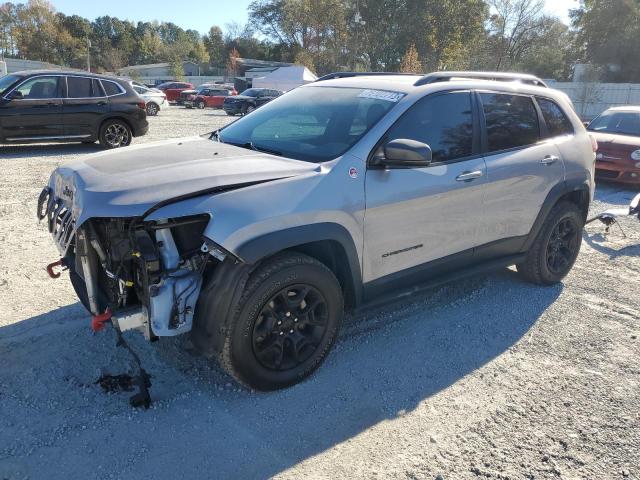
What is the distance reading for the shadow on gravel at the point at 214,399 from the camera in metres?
2.69

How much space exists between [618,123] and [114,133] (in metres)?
11.0

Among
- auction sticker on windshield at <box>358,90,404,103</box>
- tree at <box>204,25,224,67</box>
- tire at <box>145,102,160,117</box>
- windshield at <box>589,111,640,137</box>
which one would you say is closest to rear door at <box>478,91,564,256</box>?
auction sticker on windshield at <box>358,90,404,103</box>

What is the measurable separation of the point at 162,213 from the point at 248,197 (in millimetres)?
473

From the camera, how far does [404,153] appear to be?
334cm

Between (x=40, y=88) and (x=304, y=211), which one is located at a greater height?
(x=40, y=88)

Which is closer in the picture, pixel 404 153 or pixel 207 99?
pixel 404 153

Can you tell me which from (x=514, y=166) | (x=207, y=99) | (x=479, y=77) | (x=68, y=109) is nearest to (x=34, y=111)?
(x=68, y=109)

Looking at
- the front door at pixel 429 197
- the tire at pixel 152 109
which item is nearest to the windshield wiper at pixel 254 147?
the front door at pixel 429 197

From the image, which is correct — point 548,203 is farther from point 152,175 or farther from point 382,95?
point 152,175

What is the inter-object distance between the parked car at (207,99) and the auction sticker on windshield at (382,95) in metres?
33.4

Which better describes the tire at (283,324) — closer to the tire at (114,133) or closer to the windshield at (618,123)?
the windshield at (618,123)

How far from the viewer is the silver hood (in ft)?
8.97

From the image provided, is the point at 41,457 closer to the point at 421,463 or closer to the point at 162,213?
the point at 162,213

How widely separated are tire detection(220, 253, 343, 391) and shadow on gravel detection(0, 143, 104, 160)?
9.94 metres
